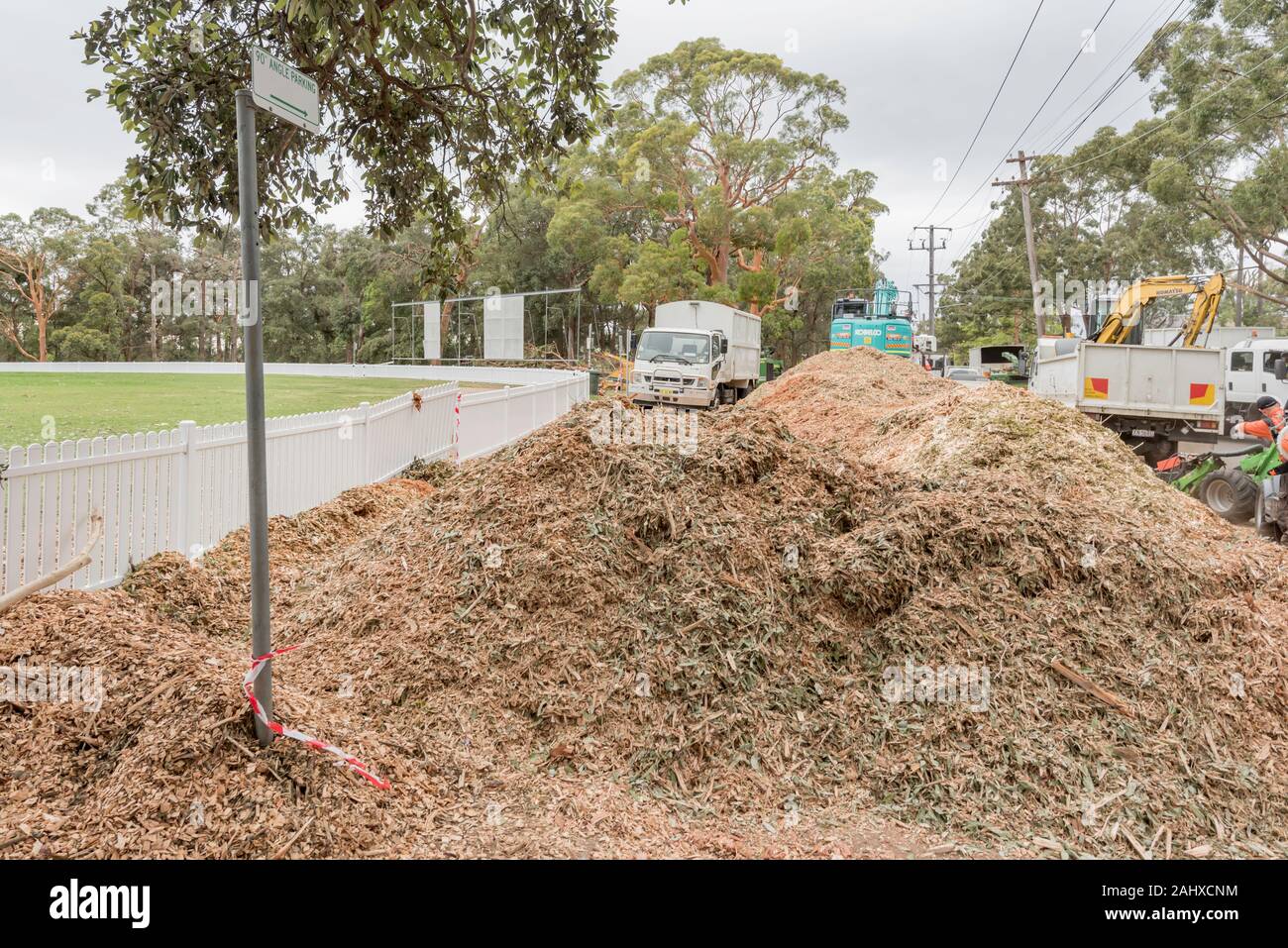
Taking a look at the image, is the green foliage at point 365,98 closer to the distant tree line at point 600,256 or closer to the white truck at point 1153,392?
the white truck at point 1153,392

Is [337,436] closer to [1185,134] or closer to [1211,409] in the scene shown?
[1211,409]

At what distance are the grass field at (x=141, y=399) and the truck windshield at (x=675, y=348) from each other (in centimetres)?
746

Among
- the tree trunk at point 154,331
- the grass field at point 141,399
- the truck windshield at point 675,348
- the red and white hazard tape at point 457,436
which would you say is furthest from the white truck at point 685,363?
the tree trunk at point 154,331

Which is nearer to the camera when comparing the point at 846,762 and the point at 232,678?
the point at 232,678

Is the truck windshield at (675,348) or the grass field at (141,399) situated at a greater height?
the truck windshield at (675,348)

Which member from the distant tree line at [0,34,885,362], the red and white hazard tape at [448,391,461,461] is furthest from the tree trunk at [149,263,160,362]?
the red and white hazard tape at [448,391,461,461]

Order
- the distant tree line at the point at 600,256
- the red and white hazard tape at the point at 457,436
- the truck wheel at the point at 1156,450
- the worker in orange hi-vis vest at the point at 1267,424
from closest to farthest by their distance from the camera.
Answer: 1. the worker in orange hi-vis vest at the point at 1267,424
2. the red and white hazard tape at the point at 457,436
3. the truck wheel at the point at 1156,450
4. the distant tree line at the point at 600,256

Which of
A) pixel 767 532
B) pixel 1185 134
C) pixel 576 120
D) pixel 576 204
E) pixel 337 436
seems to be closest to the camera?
pixel 767 532

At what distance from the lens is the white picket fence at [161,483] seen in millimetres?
4898

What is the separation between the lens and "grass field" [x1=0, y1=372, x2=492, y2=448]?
1688 cm

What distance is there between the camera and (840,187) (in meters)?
38.9

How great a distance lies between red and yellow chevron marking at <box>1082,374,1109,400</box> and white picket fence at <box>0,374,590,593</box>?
33.2 ft
